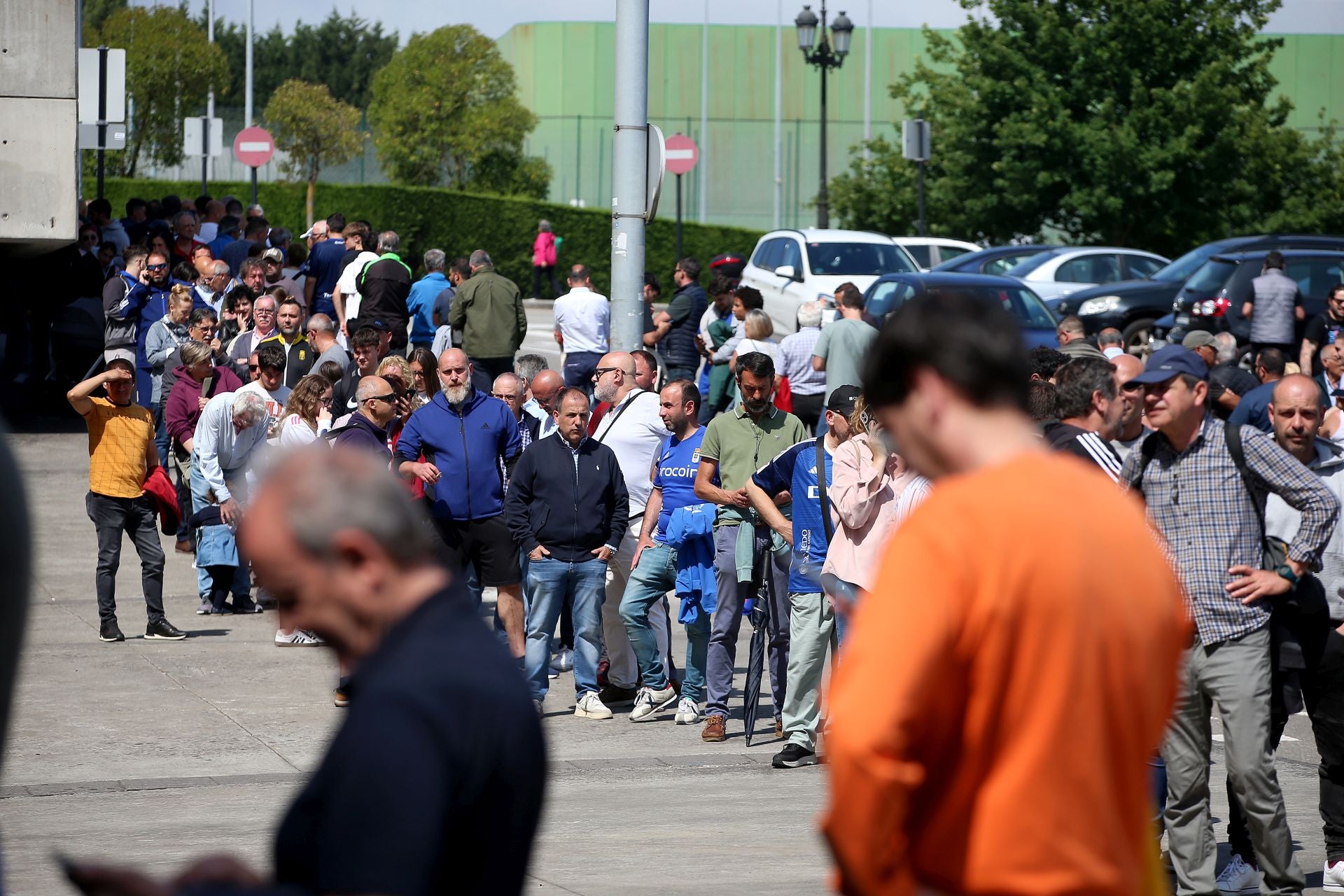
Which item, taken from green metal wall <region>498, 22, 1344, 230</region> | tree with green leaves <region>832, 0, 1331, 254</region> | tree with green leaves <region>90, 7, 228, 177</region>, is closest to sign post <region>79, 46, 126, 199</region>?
tree with green leaves <region>832, 0, 1331, 254</region>

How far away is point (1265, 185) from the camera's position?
113 ft

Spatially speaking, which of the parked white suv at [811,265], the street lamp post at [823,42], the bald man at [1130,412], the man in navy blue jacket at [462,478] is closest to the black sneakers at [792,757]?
the man in navy blue jacket at [462,478]

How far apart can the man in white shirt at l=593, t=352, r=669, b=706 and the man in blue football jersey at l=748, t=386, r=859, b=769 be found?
1.41 m

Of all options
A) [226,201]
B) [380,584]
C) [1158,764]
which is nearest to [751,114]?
[226,201]

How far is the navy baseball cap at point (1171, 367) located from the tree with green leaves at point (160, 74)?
146ft

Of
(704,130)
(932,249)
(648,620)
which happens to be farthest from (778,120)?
(648,620)

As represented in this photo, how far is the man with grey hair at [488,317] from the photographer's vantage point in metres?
16.3

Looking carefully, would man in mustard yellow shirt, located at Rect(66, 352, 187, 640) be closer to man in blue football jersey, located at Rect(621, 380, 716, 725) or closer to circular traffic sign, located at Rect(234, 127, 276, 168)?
man in blue football jersey, located at Rect(621, 380, 716, 725)

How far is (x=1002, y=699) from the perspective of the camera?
7.19 ft

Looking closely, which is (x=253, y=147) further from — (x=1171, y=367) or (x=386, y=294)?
(x=1171, y=367)

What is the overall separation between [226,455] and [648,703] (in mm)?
4083

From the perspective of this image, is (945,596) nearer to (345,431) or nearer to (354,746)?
(354,746)

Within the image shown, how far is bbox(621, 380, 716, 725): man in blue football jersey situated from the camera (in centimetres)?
970

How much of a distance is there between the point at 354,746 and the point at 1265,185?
34.9m
